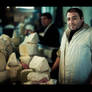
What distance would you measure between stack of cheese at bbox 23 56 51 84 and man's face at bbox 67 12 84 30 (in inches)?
13.0

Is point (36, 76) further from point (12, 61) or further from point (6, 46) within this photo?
point (6, 46)

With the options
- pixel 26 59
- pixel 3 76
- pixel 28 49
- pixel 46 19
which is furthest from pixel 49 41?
pixel 3 76

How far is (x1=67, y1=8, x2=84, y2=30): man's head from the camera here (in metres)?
1.48

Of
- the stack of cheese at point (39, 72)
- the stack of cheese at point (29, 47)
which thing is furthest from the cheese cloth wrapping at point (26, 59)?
the stack of cheese at point (39, 72)

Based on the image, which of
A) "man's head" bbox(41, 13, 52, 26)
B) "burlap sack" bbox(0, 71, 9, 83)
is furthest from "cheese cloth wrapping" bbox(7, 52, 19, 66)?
"man's head" bbox(41, 13, 52, 26)

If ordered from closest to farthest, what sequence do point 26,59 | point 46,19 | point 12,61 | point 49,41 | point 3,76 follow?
1. point 3,76
2. point 12,61
3. point 26,59
4. point 49,41
5. point 46,19

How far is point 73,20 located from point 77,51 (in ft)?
0.76

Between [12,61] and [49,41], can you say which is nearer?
[12,61]

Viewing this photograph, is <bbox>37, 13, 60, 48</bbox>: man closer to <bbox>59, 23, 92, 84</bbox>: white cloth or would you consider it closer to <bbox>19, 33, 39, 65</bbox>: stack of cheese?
<bbox>19, 33, 39, 65</bbox>: stack of cheese

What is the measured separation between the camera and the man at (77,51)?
4.74ft

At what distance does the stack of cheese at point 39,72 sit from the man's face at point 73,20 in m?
0.33

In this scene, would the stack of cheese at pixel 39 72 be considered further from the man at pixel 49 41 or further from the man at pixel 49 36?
the man at pixel 49 36

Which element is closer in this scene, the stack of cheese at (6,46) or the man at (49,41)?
the stack of cheese at (6,46)

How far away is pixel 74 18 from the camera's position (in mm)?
1492
